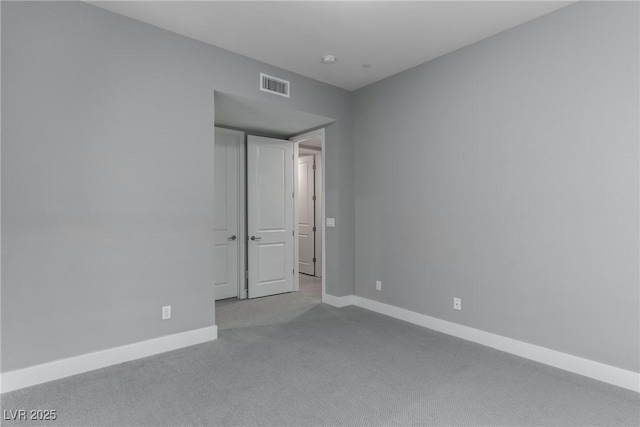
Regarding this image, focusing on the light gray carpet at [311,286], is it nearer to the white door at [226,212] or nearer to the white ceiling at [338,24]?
the white door at [226,212]

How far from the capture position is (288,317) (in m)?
4.18

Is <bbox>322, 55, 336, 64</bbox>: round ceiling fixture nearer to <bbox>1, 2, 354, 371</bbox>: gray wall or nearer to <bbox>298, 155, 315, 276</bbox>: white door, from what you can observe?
<bbox>1, 2, 354, 371</bbox>: gray wall

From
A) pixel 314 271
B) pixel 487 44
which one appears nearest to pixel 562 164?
pixel 487 44

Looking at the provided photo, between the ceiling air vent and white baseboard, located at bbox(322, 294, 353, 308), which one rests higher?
the ceiling air vent

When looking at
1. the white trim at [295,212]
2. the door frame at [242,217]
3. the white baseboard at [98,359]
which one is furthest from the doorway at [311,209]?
the white baseboard at [98,359]

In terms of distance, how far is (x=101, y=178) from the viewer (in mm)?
2824

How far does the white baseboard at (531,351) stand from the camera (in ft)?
8.35

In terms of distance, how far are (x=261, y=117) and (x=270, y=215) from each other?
1520mm

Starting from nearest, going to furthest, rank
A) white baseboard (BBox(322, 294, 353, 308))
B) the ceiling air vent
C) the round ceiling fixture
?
the round ceiling fixture
the ceiling air vent
white baseboard (BBox(322, 294, 353, 308))

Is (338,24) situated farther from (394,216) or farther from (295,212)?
(295,212)

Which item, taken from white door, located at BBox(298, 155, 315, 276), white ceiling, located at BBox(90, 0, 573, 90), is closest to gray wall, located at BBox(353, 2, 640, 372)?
white ceiling, located at BBox(90, 0, 573, 90)

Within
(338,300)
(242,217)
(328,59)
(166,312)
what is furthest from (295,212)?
(166,312)

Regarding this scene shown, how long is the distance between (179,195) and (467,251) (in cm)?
278

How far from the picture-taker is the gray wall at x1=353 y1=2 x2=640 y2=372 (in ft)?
8.41
